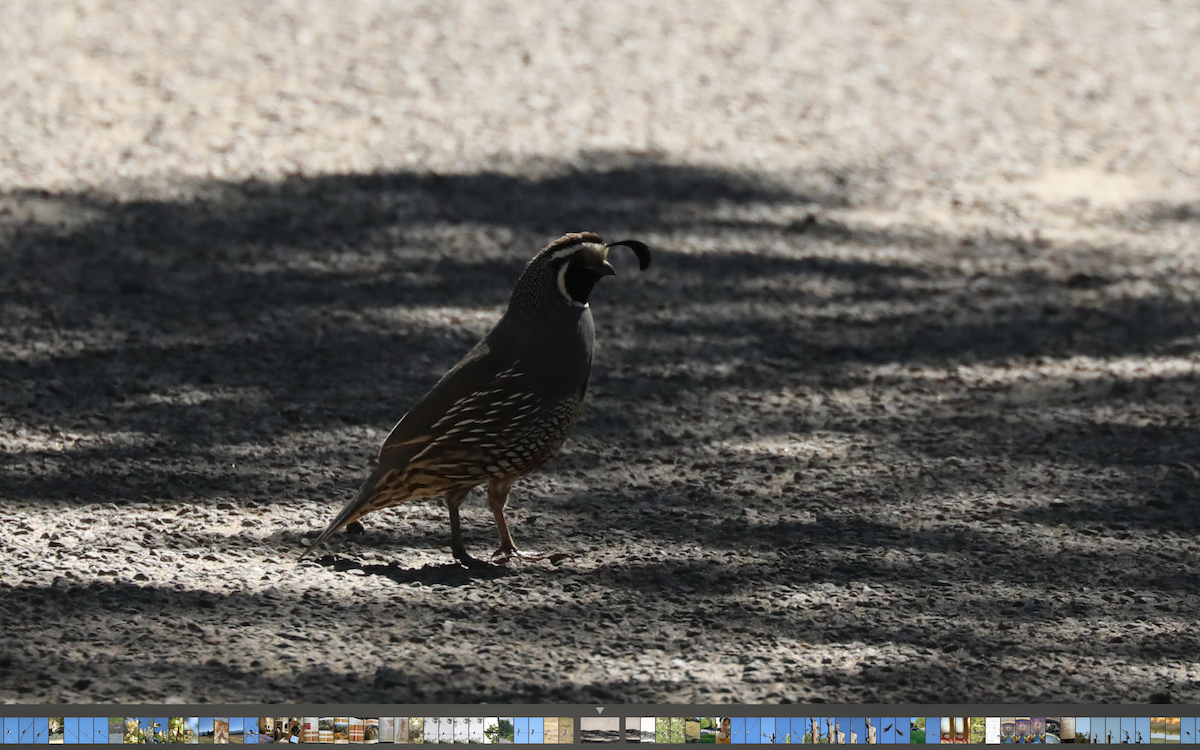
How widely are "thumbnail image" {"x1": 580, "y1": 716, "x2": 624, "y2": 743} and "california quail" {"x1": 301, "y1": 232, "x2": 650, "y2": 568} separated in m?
1.16

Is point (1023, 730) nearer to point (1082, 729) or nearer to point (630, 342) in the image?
point (1082, 729)

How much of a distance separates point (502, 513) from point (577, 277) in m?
0.91

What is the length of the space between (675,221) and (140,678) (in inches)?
245

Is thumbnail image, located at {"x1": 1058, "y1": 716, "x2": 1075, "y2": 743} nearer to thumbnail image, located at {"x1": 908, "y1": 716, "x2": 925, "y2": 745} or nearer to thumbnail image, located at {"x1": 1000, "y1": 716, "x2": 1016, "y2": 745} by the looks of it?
thumbnail image, located at {"x1": 1000, "y1": 716, "x2": 1016, "y2": 745}

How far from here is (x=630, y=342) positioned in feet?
25.4

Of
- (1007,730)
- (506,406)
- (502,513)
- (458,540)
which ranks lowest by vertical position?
(1007,730)

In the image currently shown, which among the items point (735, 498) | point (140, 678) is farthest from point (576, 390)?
point (140, 678)

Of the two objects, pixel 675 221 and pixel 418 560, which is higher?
pixel 675 221

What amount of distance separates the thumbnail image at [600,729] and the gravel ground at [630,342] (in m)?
0.19

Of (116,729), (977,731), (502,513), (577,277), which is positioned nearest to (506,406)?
(502,513)

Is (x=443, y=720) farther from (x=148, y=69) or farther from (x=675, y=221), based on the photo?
(x=148, y=69)

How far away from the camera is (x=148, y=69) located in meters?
11.3

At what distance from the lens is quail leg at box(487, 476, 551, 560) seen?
4852mm

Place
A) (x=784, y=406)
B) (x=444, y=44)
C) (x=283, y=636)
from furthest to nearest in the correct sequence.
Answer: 1. (x=444, y=44)
2. (x=784, y=406)
3. (x=283, y=636)
